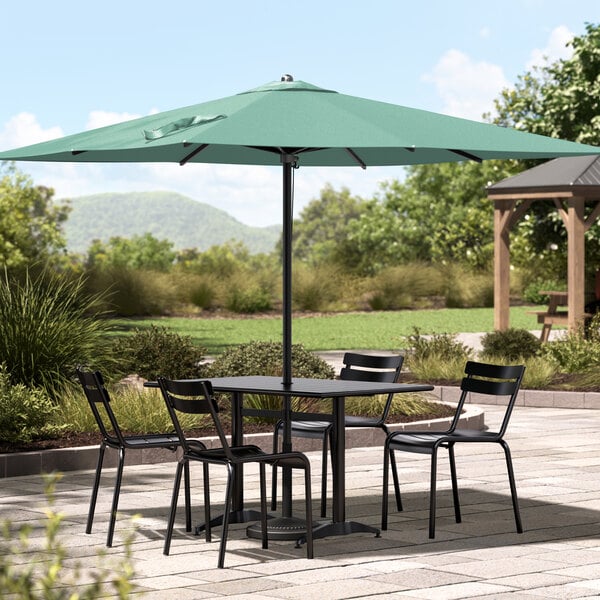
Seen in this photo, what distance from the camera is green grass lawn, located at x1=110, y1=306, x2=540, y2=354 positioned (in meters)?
22.9

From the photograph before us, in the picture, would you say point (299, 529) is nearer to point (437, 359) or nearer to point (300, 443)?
point (300, 443)

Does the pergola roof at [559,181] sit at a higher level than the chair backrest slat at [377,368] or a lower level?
higher

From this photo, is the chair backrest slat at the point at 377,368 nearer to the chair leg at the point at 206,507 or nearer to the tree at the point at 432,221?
the chair leg at the point at 206,507

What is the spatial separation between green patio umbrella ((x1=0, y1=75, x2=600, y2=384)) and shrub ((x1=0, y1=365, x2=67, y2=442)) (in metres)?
2.54

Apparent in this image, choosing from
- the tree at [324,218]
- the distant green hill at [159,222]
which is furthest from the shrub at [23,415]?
the distant green hill at [159,222]

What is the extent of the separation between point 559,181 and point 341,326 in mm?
9358

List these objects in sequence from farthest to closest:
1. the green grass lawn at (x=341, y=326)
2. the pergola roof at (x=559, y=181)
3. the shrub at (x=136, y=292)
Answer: the shrub at (x=136, y=292) → the green grass lawn at (x=341, y=326) → the pergola roof at (x=559, y=181)

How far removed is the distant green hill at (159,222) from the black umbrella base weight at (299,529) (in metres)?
145

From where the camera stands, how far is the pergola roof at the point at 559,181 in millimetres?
18422

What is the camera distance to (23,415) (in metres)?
9.34

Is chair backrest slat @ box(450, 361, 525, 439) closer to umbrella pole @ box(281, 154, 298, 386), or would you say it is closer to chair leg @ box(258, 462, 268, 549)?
umbrella pole @ box(281, 154, 298, 386)

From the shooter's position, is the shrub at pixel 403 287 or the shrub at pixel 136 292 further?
the shrub at pixel 403 287

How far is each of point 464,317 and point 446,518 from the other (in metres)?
22.7

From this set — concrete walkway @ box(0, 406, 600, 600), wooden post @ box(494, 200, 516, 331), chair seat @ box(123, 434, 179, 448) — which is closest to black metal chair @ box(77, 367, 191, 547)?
chair seat @ box(123, 434, 179, 448)
